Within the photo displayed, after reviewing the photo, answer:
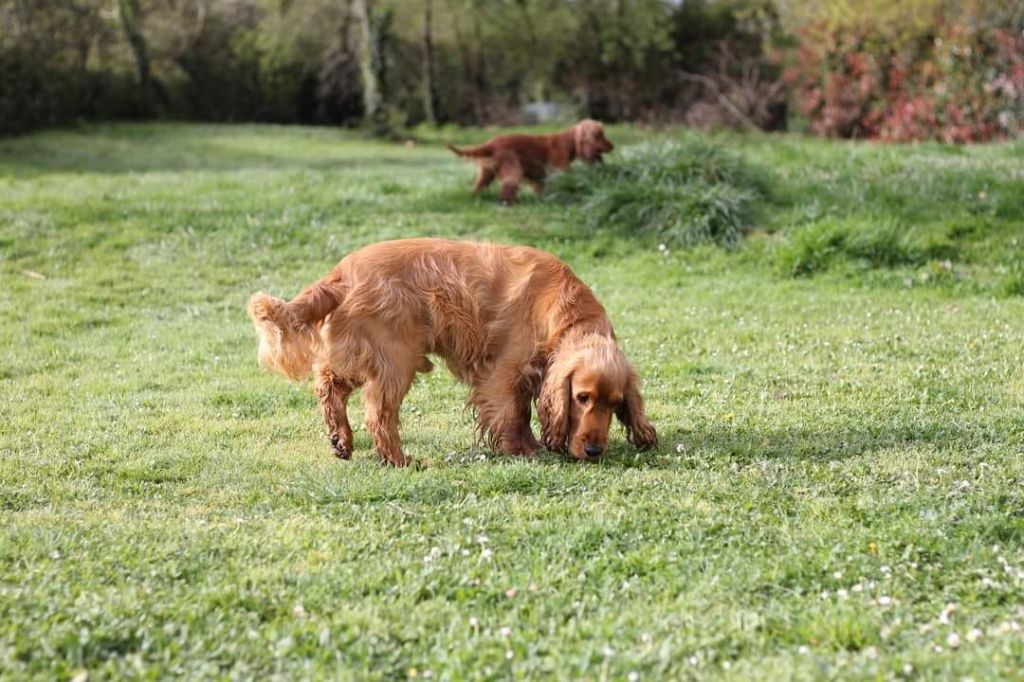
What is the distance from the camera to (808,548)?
4.34 metres

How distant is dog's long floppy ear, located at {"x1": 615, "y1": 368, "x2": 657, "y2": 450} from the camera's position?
5.67 m

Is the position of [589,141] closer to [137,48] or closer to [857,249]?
[857,249]

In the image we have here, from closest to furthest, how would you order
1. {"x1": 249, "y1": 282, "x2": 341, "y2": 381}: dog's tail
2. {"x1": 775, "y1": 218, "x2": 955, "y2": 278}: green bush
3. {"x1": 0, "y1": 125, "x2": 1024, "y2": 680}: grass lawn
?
{"x1": 0, "y1": 125, "x2": 1024, "y2": 680}: grass lawn → {"x1": 249, "y1": 282, "x2": 341, "y2": 381}: dog's tail → {"x1": 775, "y1": 218, "x2": 955, "y2": 278}: green bush

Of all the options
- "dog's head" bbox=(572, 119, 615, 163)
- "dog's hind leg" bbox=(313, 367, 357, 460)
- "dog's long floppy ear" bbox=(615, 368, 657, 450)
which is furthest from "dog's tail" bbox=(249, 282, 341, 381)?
"dog's head" bbox=(572, 119, 615, 163)

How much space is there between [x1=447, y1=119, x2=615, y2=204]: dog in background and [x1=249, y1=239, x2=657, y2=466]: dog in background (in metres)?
7.01

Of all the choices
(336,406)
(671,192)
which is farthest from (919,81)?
(336,406)

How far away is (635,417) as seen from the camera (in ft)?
18.7

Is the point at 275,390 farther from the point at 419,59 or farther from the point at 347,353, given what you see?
the point at 419,59

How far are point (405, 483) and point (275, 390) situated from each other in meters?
2.37

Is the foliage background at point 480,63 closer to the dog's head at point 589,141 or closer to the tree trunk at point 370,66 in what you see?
the tree trunk at point 370,66

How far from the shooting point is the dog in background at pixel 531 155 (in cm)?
1291

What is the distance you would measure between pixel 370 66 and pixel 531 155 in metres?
12.1

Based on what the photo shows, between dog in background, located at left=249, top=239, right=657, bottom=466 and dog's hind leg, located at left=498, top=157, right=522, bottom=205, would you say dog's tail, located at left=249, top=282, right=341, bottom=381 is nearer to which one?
dog in background, located at left=249, top=239, right=657, bottom=466

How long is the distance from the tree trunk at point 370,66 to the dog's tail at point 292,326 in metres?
18.9
